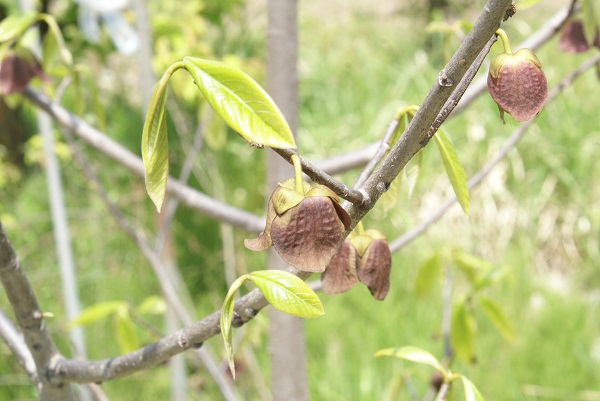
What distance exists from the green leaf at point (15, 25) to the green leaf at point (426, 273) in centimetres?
63

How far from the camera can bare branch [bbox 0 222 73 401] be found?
20.6 inches

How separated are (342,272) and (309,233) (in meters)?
0.14

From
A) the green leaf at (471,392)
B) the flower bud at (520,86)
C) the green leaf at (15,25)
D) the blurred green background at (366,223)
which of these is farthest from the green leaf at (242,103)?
the blurred green background at (366,223)

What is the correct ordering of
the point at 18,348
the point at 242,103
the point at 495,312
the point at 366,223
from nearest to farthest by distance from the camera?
the point at 242,103 < the point at 18,348 < the point at 495,312 < the point at 366,223

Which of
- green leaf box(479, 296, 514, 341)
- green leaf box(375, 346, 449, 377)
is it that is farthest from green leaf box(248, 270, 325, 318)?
green leaf box(479, 296, 514, 341)

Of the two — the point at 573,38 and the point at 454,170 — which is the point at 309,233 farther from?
the point at 573,38

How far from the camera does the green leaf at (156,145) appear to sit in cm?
41

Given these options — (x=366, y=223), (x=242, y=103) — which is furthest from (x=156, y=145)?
(x=366, y=223)

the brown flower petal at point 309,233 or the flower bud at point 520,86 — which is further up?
the flower bud at point 520,86

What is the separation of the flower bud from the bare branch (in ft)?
1.11

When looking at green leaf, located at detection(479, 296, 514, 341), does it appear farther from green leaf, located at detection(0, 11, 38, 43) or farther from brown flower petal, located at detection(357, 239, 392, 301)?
green leaf, located at detection(0, 11, 38, 43)

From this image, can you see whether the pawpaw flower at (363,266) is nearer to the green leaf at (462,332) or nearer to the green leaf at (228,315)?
the green leaf at (228,315)

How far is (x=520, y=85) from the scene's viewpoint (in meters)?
0.44

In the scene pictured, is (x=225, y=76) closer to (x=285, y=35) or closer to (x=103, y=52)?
(x=285, y=35)
